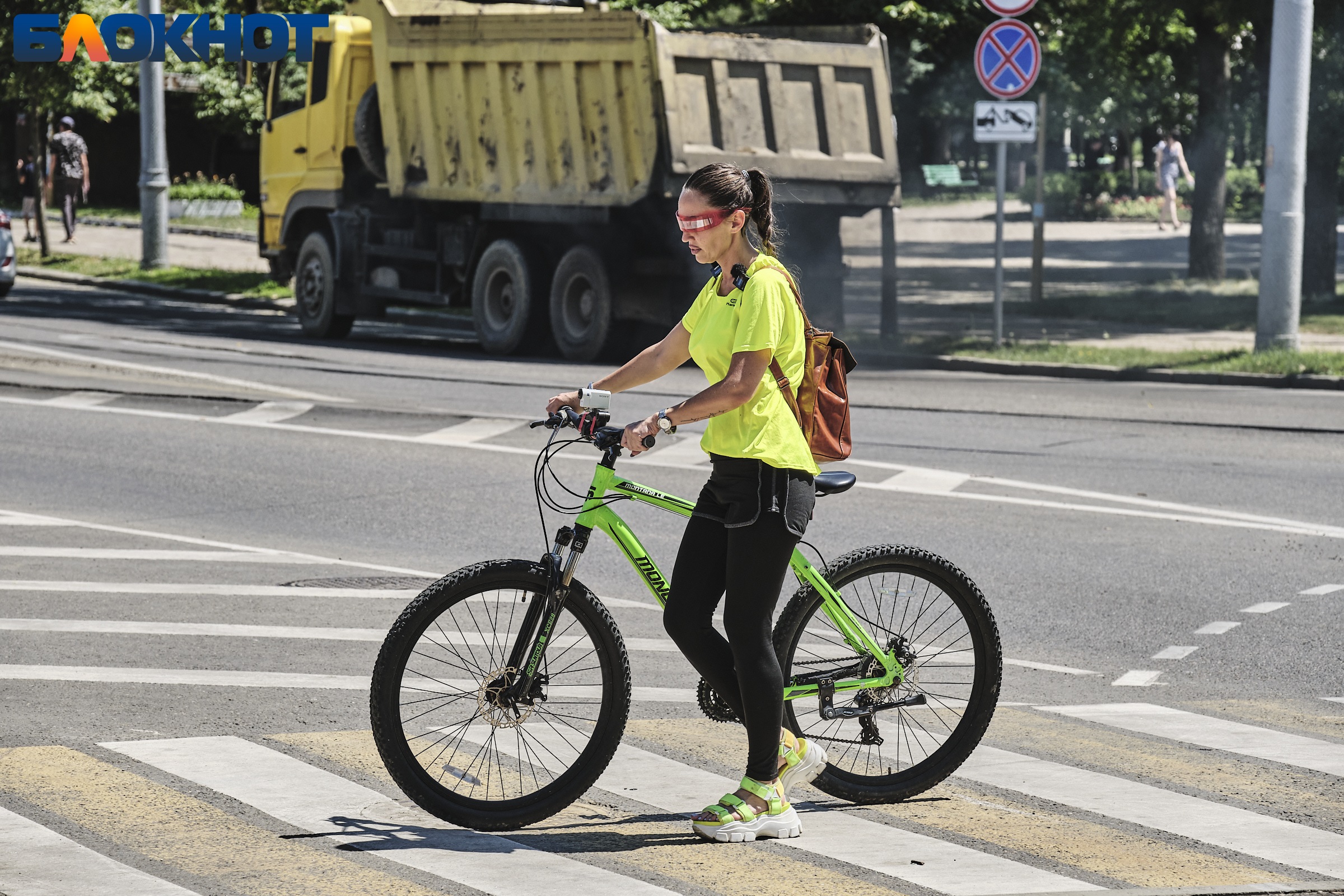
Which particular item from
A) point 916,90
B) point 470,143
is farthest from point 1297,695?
point 916,90

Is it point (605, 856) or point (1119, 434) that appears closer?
Answer: point (605, 856)

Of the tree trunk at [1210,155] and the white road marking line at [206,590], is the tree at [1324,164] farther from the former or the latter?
the white road marking line at [206,590]

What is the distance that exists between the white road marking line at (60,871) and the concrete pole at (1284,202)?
14.7 meters

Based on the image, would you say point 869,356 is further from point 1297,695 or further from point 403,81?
point 1297,695

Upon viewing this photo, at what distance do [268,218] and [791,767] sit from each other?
18.9 meters

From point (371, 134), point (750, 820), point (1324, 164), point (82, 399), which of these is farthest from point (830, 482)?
point (1324, 164)

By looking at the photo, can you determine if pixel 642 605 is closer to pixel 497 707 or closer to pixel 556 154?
pixel 497 707

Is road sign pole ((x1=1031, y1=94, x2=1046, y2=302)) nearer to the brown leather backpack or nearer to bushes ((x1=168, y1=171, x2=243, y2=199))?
the brown leather backpack

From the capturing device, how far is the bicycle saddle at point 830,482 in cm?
500

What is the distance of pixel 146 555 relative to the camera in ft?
29.9

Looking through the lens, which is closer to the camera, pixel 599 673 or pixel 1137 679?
pixel 599 673

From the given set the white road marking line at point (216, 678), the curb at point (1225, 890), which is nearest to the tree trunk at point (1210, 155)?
the white road marking line at point (216, 678)

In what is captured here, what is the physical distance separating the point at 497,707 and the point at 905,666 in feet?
3.82

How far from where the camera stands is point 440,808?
4.96m
